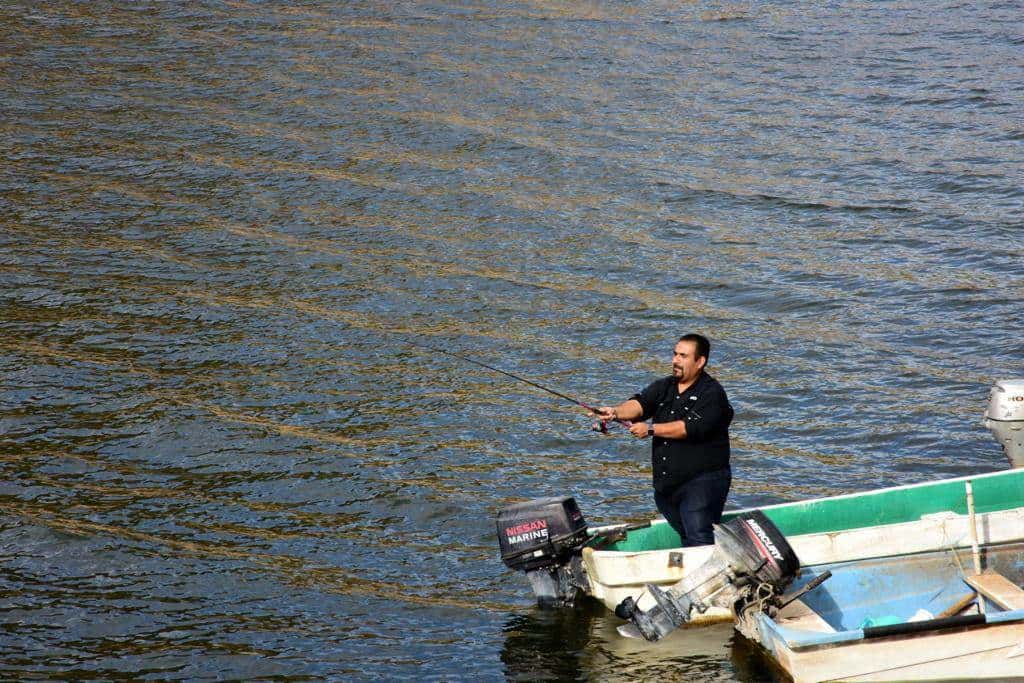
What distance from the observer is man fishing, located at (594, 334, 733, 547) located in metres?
7.54

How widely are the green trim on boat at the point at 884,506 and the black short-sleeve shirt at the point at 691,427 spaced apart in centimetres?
68

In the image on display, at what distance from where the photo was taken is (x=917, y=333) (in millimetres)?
12930

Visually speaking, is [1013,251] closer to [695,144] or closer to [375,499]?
[695,144]

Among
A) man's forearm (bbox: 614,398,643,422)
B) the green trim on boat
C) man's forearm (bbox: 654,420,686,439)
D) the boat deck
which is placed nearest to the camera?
the boat deck

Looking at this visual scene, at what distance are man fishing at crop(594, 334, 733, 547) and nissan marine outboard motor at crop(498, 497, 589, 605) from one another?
22.9 inches

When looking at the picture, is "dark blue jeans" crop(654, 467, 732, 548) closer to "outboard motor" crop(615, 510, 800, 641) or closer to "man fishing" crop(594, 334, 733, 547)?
"man fishing" crop(594, 334, 733, 547)

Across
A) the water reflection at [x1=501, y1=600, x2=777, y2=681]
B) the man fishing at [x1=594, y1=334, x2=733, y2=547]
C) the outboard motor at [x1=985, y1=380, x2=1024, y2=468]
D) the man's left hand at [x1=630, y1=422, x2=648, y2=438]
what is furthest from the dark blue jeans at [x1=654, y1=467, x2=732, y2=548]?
the outboard motor at [x1=985, y1=380, x2=1024, y2=468]

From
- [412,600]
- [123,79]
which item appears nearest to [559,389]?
[412,600]

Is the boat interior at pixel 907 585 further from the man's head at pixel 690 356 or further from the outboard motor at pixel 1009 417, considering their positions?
the man's head at pixel 690 356

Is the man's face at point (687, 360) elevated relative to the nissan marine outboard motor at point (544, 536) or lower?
elevated

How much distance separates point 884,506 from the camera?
8.24 metres

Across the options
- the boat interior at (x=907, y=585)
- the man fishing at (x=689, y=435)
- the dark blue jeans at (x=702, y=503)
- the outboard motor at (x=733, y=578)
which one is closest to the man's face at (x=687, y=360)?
the man fishing at (x=689, y=435)

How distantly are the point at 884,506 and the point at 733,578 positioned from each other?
165 centimetres

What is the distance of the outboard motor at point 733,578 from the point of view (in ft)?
23.1
